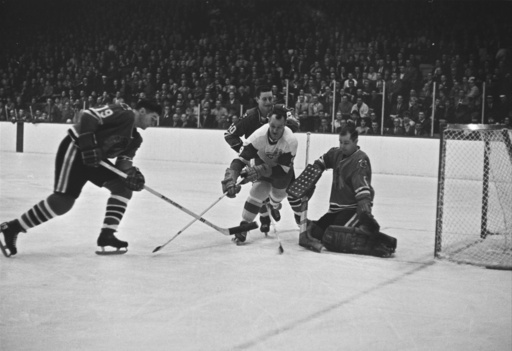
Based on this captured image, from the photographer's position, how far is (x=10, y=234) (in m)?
4.79

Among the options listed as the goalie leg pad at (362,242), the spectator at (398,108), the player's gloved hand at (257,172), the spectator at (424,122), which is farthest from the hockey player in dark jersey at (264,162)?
the spectator at (398,108)

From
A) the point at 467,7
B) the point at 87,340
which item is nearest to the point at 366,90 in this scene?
the point at 467,7

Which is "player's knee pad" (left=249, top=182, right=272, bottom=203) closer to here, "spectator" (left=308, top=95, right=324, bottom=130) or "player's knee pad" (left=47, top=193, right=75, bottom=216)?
"player's knee pad" (left=47, top=193, right=75, bottom=216)

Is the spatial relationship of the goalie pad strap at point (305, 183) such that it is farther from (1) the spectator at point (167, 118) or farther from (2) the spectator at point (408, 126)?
(1) the spectator at point (167, 118)

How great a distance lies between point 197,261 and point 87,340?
188 cm

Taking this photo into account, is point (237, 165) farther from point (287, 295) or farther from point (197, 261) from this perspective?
point (287, 295)

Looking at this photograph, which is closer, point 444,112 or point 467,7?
point 444,112

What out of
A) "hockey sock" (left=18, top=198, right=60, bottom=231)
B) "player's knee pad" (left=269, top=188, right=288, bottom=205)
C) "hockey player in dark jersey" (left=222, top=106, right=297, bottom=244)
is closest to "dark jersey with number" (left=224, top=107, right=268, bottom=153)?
"hockey player in dark jersey" (left=222, top=106, right=297, bottom=244)

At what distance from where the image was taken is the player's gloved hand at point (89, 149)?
4.57 m

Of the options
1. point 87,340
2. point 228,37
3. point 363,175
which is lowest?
point 87,340

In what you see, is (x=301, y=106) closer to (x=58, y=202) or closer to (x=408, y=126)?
(x=408, y=126)

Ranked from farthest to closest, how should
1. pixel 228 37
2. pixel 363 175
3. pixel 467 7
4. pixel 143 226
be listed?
pixel 228 37
pixel 467 7
pixel 143 226
pixel 363 175

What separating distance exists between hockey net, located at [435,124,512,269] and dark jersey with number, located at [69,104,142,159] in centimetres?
217

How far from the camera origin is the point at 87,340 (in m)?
3.00
